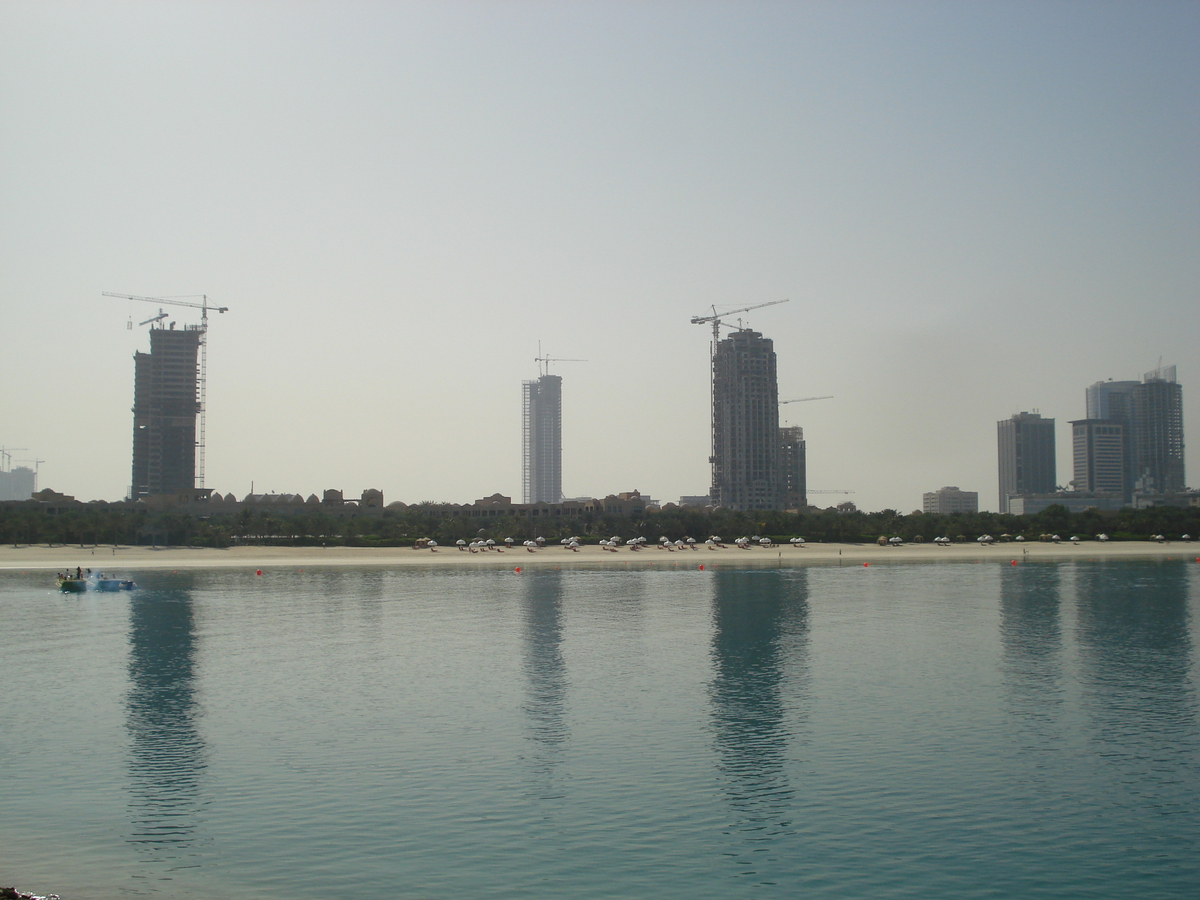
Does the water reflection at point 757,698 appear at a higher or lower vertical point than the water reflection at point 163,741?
higher

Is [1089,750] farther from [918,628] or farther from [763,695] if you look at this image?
[918,628]

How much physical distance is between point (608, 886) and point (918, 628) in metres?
58.3

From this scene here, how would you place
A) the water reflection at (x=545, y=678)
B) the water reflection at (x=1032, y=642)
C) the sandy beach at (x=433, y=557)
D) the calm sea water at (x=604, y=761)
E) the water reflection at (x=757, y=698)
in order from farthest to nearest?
1. the sandy beach at (x=433, y=557)
2. the water reflection at (x=1032, y=642)
3. the water reflection at (x=545, y=678)
4. the water reflection at (x=757, y=698)
5. the calm sea water at (x=604, y=761)

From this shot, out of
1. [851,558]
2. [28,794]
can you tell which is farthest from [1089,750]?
[851,558]

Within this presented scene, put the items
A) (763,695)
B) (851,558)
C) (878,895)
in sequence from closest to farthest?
(878,895) < (763,695) < (851,558)

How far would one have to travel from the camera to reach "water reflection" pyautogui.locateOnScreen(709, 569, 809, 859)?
3231 centimetres

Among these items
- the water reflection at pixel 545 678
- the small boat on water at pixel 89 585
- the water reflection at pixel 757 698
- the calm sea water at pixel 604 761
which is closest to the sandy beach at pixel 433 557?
the small boat on water at pixel 89 585

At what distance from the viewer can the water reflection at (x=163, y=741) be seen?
29984 mm

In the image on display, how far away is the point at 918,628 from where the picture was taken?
256 feet

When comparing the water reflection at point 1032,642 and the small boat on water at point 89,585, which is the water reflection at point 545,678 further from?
the small boat on water at point 89,585

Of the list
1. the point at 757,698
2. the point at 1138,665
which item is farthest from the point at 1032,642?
the point at 757,698

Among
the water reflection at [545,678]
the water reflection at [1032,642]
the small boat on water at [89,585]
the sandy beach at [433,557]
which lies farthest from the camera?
the sandy beach at [433,557]

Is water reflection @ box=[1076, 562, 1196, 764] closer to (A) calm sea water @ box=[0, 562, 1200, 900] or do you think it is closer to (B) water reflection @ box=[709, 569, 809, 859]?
(A) calm sea water @ box=[0, 562, 1200, 900]

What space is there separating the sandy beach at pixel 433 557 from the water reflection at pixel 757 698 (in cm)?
7611
